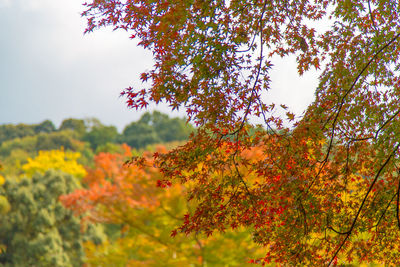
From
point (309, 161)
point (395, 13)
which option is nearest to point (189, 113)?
point (309, 161)

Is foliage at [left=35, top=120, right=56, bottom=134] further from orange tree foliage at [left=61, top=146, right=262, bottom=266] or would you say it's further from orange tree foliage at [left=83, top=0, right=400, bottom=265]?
orange tree foliage at [left=83, top=0, right=400, bottom=265]

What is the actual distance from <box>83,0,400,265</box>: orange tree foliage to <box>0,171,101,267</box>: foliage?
40.0ft

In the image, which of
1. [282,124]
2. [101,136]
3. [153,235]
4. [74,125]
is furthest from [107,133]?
[282,124]

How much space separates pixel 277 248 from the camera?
3.59m

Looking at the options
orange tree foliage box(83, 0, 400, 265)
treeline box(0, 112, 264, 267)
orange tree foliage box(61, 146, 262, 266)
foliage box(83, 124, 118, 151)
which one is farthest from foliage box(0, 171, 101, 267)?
foliage box(83, 124, 118, 151)

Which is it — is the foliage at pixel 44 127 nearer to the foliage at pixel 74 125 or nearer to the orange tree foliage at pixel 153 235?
the foliage at pixel 74 125

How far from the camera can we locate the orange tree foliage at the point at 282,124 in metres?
2.97

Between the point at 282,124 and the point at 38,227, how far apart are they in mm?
12807

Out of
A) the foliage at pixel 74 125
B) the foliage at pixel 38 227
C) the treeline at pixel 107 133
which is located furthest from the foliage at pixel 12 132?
the foliage at pixel 38 227

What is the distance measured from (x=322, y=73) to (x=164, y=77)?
1888 mm

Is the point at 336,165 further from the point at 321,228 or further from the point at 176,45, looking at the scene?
the point at 176,45

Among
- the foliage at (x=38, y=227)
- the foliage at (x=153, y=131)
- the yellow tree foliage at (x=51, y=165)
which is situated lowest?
the foliage at (x=38, y=227)

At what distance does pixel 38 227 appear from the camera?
14.3m

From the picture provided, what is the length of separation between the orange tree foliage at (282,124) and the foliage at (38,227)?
12193 millimetres
